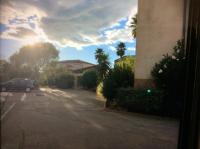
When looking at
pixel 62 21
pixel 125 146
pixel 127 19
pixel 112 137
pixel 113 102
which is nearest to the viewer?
pixel 62 21

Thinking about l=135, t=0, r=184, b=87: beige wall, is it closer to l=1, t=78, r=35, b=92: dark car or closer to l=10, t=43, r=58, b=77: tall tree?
l=10, t=43, r=58, b=77: tall tree

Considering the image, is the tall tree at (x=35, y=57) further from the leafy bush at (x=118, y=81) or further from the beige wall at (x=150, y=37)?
the leafy bush at (x=118, y=81)

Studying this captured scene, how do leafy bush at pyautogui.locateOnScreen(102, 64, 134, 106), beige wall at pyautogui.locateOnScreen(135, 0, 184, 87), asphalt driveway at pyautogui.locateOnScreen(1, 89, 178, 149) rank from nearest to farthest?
1. asphalt driveway at pyautogui.locateOnScreen(1, 89, 178, 149)
2. beige wall at pyautogui.locateOnScreen(135, 0, 184, 87)
3. leafy bush at pyautogui.locateOnScreen(102, 64, 134, 106)

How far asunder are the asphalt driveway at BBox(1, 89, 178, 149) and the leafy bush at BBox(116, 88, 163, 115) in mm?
1694

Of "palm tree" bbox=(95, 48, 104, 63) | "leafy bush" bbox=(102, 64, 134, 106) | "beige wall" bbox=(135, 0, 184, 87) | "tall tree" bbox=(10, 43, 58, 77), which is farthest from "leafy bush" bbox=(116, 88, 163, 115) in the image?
"tall tree" bbox=(10, 43, 58, 77)

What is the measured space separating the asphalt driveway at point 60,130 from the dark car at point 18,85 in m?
0.06

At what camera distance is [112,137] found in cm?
246

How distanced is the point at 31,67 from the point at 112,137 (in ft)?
4.31

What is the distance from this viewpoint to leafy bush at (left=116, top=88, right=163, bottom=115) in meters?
4.59

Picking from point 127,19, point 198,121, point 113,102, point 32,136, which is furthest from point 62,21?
point 113,102

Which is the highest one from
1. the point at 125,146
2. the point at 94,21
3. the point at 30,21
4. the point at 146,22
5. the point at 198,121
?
the point at 146,22

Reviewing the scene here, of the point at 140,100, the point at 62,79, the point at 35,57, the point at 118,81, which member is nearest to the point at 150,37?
the point at 140,100

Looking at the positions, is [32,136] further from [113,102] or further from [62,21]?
[113,102]

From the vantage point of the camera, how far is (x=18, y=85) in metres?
1.50
